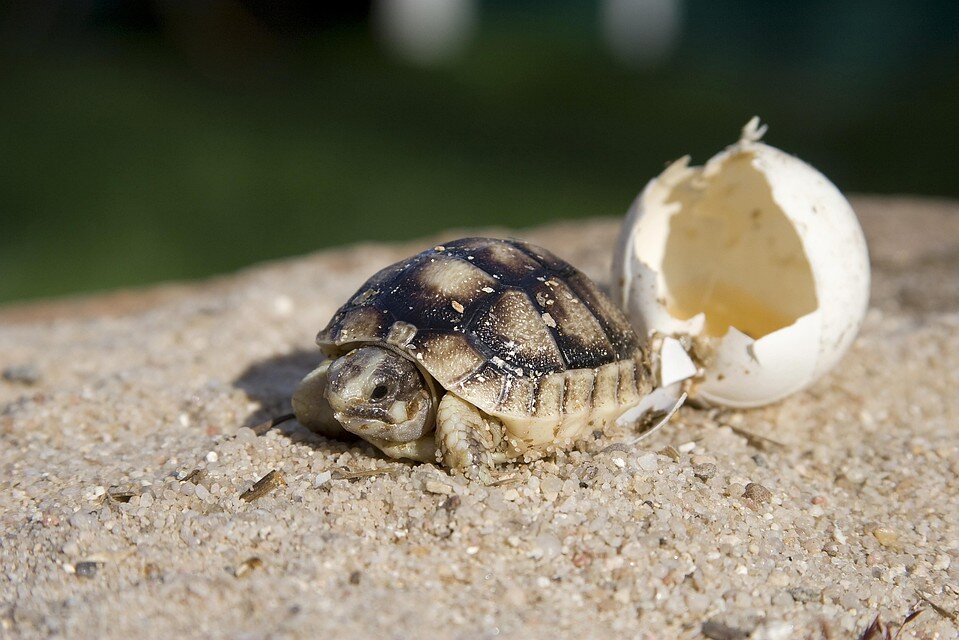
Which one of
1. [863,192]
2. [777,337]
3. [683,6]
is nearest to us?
[777,337]

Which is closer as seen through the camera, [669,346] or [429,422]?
[429,422]

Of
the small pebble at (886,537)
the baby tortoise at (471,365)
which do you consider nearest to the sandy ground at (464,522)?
the small pebble at (886,537)

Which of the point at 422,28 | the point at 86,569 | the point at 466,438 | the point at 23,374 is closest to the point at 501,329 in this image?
the point at 466,438

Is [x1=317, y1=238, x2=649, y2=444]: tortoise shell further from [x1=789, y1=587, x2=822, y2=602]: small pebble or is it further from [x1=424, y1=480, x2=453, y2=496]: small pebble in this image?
[x1=789, y1=587, x2=822, y2=602]: small pebble

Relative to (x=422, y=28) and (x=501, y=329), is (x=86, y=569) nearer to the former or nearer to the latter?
(x=501, y=329)

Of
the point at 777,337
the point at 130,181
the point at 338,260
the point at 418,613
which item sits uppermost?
the point at 777,337

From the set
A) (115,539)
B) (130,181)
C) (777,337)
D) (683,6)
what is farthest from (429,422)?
(683,6)

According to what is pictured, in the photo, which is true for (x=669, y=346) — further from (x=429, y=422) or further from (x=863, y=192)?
(x=863, y=192)
